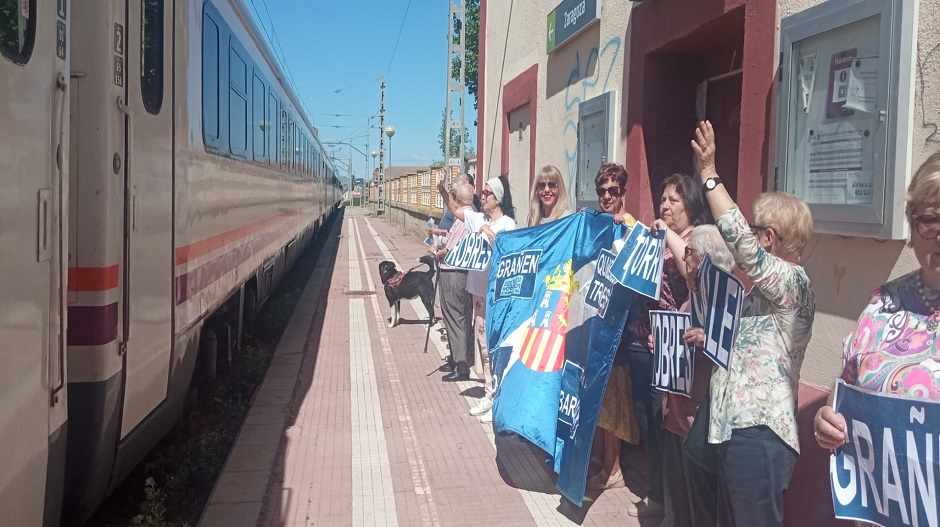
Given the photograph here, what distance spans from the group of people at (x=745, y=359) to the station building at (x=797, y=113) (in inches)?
20.4

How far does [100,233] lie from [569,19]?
226 inches

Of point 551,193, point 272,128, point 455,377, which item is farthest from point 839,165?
point 272,128

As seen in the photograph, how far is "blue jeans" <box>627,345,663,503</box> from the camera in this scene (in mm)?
4164

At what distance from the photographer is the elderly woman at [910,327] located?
2.07 m

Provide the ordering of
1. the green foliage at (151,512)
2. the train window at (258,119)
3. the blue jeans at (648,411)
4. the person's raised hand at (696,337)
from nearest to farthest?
the person's raised hand at (696,337), the green foliage at (151,512), the blue jeans at (648,411), the train window at (258,119)

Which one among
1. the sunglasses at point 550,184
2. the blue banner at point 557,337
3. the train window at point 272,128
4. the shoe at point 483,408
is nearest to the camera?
the blue banner at point 557,337

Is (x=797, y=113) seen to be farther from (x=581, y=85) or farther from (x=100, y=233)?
(x=581, y=85)

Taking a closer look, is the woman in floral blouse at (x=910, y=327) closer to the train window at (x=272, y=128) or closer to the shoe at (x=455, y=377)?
the shoe at (x=455, y=377)

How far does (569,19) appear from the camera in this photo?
778cm

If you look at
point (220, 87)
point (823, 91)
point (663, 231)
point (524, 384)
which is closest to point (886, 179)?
point (823, 91)

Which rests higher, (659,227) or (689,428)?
(659,227)

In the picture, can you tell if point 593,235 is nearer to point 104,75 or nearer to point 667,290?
point 667,290

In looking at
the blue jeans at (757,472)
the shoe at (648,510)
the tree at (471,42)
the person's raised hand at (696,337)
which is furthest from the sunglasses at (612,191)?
the tree at (471,42)

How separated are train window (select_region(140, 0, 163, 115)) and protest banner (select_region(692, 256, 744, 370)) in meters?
2.73
